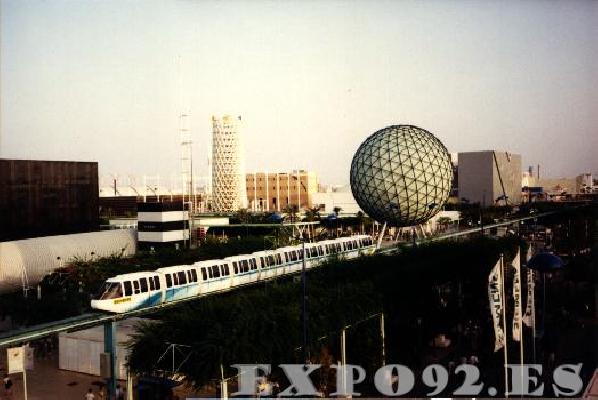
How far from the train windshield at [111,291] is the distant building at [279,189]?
401 feet

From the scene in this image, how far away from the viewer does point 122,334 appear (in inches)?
1070

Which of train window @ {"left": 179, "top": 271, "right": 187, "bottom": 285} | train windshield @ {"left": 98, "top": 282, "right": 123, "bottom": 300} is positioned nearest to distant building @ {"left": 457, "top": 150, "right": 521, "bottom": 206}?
train window @ {"left": 179, "top": 271, "right": 187, "bottom": 285}

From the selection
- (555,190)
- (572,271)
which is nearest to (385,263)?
(572,271)

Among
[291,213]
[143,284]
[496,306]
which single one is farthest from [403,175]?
[291,213]

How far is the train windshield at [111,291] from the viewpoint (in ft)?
87.8

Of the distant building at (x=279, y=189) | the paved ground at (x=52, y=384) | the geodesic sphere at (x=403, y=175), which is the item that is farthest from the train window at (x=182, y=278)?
the distant building at (x=279, y=189)

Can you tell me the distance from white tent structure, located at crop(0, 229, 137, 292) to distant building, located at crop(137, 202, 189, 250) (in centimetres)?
208

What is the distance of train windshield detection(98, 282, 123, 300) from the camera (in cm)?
2677

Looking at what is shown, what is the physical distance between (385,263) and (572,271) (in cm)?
2090

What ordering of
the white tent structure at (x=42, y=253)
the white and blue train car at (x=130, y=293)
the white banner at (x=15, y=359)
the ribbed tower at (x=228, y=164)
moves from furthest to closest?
the ribbed tower at (x=228, y=164)
the white tent structure at (x=42, y=253)
the white and blue train car at (x=130, y=293)
the white banner at (x=15, y=359)

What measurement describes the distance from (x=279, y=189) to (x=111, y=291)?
13007cm

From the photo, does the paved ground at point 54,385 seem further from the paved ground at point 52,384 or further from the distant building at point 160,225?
the distant building at point 160,225

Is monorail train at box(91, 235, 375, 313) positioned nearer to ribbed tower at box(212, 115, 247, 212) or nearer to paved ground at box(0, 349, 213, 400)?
paved ground at box(0, 349, 213, 400)

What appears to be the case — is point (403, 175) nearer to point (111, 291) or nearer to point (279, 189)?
point (111, 291)
